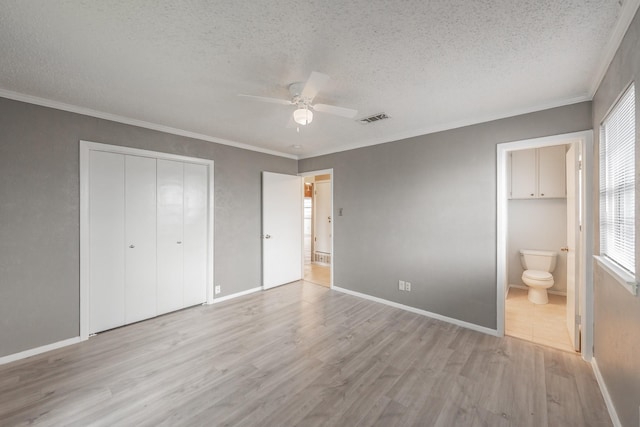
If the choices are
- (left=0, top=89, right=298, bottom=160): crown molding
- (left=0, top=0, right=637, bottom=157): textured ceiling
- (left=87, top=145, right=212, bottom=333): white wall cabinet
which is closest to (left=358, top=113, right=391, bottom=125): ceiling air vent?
(left=0, top=0, right=637, bottom=157): textured ceiling

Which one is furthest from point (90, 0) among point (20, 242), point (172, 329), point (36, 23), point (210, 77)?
point (172, 329)

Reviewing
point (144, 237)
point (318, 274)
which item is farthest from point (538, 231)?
point (144, 237)

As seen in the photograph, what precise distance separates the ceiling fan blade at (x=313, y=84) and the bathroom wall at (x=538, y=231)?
4328 millimetres

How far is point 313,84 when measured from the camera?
1.88 metres

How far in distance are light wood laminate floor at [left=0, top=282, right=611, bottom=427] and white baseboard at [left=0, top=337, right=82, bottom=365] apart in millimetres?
70

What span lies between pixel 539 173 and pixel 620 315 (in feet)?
10.6

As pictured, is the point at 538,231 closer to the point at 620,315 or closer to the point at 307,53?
the point at 620,315

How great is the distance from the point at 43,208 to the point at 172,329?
1813 millimetres

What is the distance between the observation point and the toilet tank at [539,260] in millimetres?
4008

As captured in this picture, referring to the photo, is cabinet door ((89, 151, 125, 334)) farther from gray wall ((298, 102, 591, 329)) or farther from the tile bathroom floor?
the tile bathroom floor

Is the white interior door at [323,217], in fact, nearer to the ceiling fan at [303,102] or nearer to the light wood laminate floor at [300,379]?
the light wood laminate floor at [300,379]

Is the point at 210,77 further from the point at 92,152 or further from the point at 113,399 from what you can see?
the point at 113,399

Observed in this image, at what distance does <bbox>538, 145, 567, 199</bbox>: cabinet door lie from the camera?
12.9 feet

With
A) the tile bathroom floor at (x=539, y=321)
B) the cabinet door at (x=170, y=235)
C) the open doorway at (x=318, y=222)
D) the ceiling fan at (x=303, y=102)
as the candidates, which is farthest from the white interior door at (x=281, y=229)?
the tile bathroom floor at (x=539, y=321)
